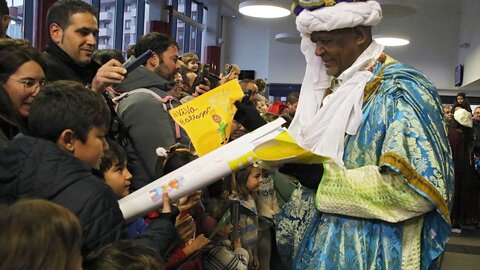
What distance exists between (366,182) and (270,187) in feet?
5.83

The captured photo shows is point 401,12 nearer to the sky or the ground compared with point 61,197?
nearer to the sky

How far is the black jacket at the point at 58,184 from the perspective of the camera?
1.32 meters

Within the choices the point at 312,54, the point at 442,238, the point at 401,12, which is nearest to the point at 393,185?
the point at 442,238

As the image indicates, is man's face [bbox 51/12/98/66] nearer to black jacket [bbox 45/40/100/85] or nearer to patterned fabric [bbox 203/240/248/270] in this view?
black jacket [bbox 45/40/100/85]

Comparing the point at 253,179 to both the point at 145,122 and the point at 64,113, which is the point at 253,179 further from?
the point at 64,113

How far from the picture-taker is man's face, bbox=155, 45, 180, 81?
2973mm

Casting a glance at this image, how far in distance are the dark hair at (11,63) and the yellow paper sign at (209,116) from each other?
0.50 metres

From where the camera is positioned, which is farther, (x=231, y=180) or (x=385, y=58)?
(x=231, y=180)

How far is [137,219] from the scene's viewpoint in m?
1.82

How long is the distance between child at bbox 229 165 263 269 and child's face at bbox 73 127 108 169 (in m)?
1.13

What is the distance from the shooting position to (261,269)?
301 centimetres

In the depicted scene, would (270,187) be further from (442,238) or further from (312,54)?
(442,238)

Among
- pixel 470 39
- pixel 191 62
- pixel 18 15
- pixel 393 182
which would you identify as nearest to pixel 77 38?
pixel 393 182

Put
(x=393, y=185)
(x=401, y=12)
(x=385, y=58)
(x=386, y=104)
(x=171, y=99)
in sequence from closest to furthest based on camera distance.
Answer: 1. (x=393, y=185)
2. (x=386, y=104)
3. (x=385, y=58)
4. (x=171, y=99)
5. (x=401, y=12)
